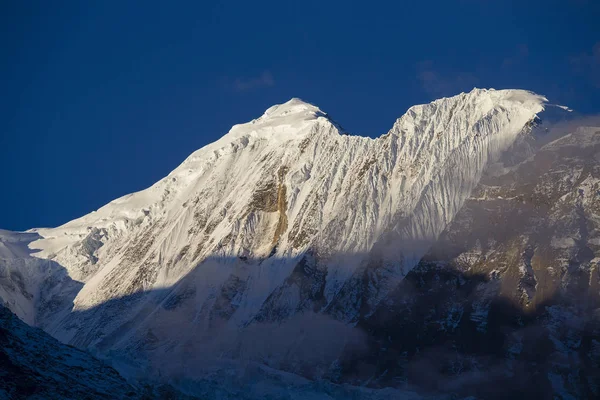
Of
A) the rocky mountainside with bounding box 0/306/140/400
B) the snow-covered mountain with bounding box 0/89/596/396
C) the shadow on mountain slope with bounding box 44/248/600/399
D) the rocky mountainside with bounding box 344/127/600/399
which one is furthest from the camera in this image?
the snow-covered mountain with bounding box 0/89/596/396

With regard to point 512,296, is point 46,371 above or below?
below

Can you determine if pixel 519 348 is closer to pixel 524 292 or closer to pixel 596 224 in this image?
pixel 524 292

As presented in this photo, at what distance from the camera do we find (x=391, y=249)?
167375 mm

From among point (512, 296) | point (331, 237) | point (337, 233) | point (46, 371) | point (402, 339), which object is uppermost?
point (337, 233)

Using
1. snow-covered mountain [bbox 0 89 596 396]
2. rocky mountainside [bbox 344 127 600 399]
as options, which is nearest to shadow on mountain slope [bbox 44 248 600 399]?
rocky mountainside [bbox 344 127 600 399]

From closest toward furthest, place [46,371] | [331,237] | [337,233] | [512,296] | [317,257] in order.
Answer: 1. [46,371]
2. [512,296]
3. [317,257]
4. [331,237]
5. [337,233]

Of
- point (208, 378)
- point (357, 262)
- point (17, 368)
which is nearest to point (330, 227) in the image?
point (357, 262)

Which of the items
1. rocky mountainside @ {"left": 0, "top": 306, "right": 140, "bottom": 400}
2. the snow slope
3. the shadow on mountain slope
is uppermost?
the snow slope

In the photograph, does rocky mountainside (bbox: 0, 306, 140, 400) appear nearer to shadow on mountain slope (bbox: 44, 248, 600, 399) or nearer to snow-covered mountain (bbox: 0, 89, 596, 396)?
shadow on mountain slope (bbox: 44, 248, 600, 399)

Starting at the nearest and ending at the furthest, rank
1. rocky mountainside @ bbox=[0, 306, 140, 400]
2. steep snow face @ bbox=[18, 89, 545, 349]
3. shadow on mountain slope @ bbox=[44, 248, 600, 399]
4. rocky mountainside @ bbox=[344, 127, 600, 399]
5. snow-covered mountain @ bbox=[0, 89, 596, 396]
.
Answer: rocky mountainside @ bbox=[0, 306, 140, 400]
shadow on mountain slope @ bbox=[44, 248, 600, 399]
rocky mountainside @ bbox=[344, 127, 600, 399]
snow-covered mountain @ bbox=[0, 89, 596, 396]
steep snow face @ bbox=[18, 89, 545, 349]

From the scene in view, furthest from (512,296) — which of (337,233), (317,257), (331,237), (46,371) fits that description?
(46,371)

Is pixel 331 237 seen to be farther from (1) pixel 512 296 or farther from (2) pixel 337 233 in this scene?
(1) pixel 512 296

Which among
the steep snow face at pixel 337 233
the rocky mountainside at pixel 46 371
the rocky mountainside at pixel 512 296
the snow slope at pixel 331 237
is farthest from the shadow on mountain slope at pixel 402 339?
the rocky mountainside at pixel 46 371

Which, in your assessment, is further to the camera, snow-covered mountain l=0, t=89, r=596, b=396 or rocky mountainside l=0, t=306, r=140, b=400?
snow-covered mountain l=0, t=89, r=596, b=396
